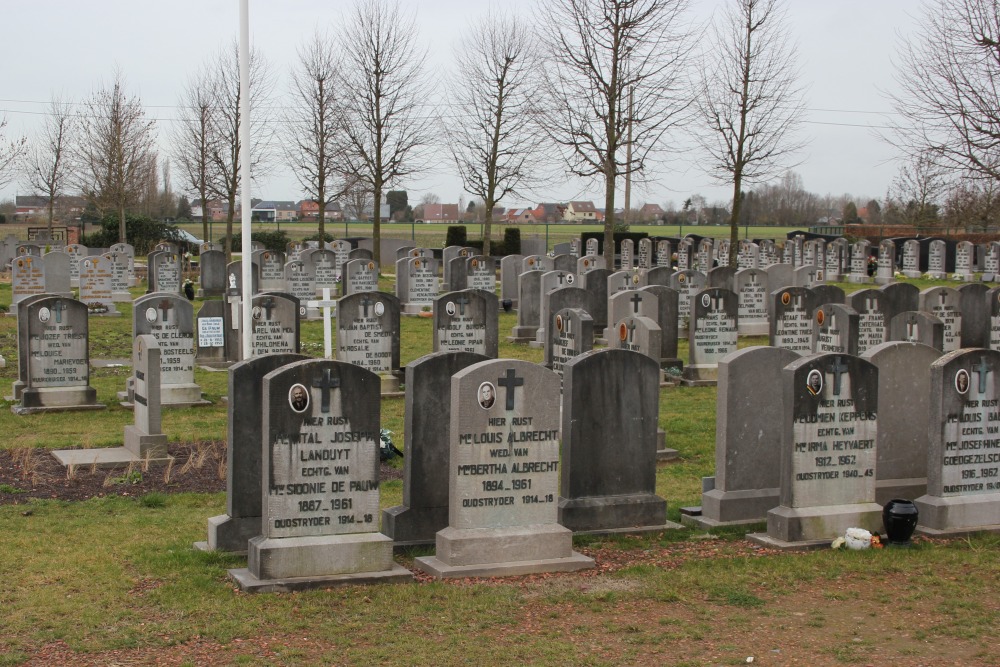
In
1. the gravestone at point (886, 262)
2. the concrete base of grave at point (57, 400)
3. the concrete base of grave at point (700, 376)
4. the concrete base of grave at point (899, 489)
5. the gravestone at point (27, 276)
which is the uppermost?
the gravestone at point (886, 262)

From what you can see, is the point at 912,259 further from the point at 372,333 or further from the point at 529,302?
the point at 372,333

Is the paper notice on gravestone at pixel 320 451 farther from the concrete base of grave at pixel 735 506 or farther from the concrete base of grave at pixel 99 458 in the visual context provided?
the concrete base of grave at pixel 99 458

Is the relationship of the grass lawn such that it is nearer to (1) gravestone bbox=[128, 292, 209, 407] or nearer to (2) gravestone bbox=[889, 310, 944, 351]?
(1) gravestone bbox=[128, 292, 209, 407]

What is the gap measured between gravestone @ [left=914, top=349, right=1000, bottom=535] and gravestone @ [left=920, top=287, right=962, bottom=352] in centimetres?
1048

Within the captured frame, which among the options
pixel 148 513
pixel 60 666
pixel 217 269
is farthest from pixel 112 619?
pixel 217 269

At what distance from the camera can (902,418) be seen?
10.0 m

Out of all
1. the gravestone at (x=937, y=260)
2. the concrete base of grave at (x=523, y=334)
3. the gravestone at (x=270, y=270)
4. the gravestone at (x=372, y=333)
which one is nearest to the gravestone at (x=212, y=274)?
the gravestone at (x=270, y=270)

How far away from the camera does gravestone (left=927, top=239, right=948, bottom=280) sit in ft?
134

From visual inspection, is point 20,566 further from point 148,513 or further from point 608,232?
point 608,232

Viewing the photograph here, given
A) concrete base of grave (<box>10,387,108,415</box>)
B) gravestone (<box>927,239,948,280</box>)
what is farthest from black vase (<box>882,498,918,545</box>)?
gravestone (<box>927,239,948,280</box>)

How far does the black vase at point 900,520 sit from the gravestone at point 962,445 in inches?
18.3

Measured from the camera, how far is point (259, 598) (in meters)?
7.23

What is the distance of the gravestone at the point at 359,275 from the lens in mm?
28453

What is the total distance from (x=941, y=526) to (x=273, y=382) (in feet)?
18.5
